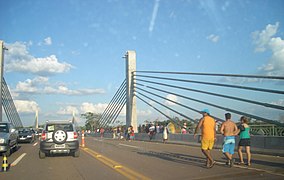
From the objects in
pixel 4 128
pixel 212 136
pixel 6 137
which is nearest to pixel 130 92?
pixel 4 128

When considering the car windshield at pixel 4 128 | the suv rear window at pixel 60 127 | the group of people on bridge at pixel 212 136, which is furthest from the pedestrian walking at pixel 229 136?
the car windshield at pixel 4 128

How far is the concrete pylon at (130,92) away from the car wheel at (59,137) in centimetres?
2524

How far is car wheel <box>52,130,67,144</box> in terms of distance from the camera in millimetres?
16078

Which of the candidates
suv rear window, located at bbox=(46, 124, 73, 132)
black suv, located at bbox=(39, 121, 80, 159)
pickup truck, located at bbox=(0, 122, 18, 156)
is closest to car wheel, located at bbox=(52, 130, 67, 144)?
black suv, located at bbox=(39, 121, 80, 159)

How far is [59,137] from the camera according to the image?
16.1 meters

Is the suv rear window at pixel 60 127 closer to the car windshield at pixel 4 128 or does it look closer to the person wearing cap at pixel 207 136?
the car windshield at pixel 4 128

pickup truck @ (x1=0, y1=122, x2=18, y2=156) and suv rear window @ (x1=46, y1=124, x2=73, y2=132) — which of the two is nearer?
suv rear window @ (x1=46, y1=124, x2=73, y2=132)

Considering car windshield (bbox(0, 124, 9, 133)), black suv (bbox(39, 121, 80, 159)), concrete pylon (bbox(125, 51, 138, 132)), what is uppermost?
concrete pylon (bbox(125, 51, 138, 132))

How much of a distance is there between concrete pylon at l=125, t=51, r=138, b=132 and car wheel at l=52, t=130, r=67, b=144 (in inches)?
994

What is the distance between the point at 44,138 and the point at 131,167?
5447mm

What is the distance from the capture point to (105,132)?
2386 inches

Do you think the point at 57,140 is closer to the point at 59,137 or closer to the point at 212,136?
the point at 59,137

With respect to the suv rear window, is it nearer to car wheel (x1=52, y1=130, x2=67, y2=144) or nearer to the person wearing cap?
car wheel (x1=52, y1=130, x2=67, y2=144)

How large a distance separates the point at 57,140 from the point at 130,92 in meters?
26.6
